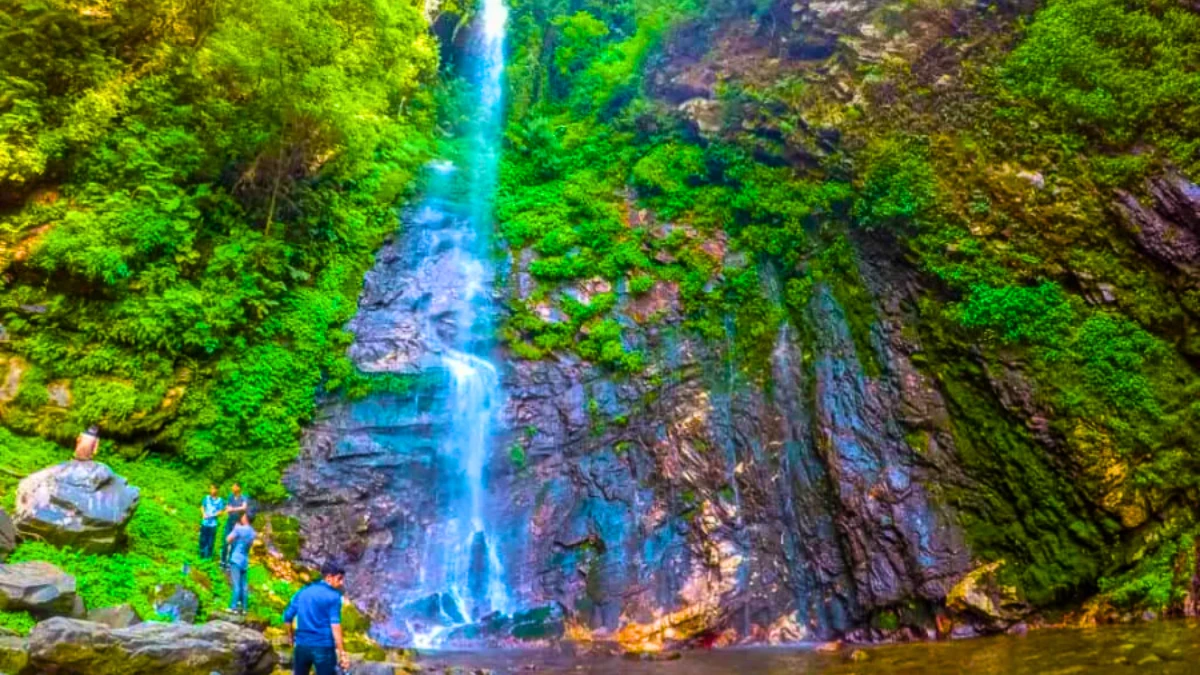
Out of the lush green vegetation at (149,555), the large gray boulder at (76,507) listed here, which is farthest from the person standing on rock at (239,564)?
the large gray boulder at (76,507)

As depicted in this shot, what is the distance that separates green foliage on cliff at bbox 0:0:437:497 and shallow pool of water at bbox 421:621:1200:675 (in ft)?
21.4

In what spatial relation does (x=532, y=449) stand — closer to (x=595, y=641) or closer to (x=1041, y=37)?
(x=595, y=641)

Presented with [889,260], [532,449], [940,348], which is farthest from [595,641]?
[889,260]

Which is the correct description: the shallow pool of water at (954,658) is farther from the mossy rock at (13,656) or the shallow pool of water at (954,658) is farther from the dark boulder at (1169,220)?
the dark boulder at (1169,220)

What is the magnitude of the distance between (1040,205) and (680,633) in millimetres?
10604

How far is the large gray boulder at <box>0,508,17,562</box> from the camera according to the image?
29.7 ft

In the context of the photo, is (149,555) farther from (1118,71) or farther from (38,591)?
(1118,71)

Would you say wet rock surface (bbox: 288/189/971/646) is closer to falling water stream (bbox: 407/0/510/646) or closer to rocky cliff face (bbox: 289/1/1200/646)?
rocky cliff face (bbox: 289/1/1200/646)

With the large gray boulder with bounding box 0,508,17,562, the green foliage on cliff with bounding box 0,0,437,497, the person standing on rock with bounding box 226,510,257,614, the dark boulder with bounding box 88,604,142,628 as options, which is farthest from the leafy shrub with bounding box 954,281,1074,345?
the large gray boulder with bounding box 0,508,17,562

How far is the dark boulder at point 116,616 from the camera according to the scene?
336 inches

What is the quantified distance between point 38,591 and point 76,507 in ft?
7.89

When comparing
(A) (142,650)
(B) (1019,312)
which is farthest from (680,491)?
(A) (142,650)

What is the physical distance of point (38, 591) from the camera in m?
8.02

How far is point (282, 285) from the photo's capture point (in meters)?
16.9
